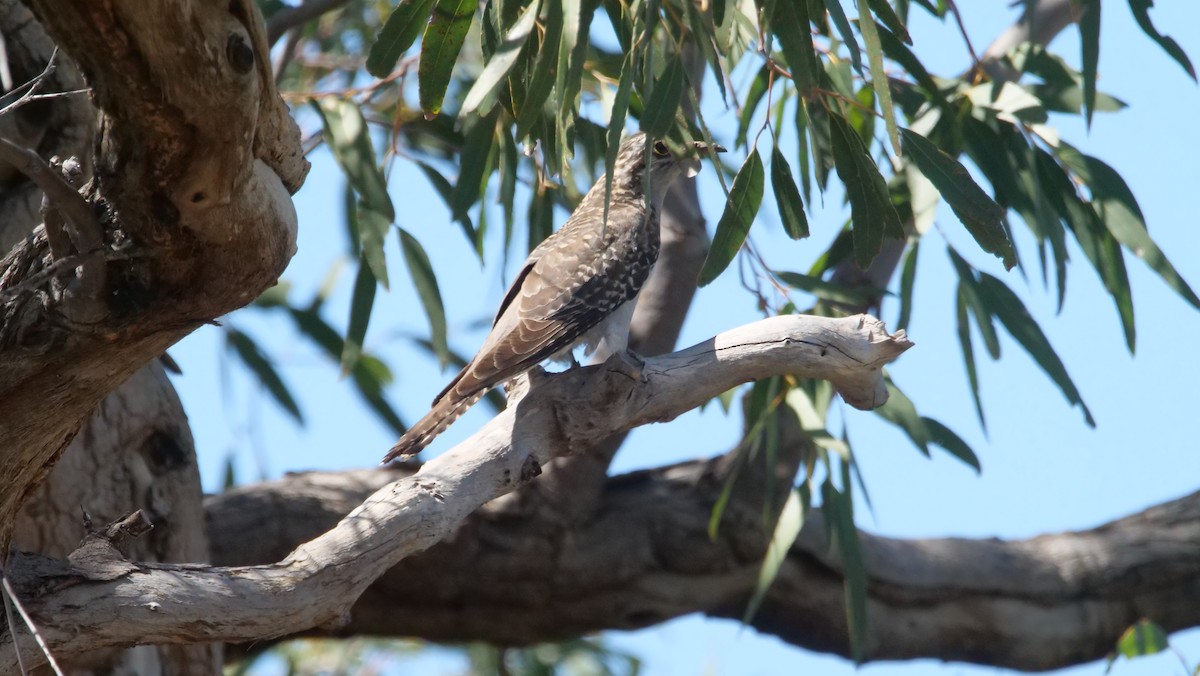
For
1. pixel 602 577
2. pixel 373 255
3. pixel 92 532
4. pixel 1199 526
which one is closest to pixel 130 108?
pixel 92 532

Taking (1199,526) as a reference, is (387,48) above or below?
above

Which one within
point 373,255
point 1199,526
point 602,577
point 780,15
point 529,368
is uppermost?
point 373,255

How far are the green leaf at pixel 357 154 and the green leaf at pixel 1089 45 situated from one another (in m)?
1.90

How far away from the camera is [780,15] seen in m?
2.50

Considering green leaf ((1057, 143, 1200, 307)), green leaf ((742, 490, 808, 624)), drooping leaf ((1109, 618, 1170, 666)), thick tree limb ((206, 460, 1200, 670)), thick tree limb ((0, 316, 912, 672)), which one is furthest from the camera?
thick tree limb ((206, 460, 1200, 670))

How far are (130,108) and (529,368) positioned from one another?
1518mm

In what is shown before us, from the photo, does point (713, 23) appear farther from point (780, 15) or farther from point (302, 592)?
point (302, 592)

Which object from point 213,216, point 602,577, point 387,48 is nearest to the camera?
point 213,216

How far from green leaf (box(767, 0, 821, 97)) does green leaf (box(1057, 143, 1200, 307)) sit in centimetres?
134

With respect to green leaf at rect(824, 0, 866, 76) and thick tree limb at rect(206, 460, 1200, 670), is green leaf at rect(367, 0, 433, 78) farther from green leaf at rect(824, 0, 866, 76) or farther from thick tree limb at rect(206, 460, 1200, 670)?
thick tree limb at rect(206, 460, 1200, 670)

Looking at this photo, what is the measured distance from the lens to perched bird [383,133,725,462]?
299 centimetres

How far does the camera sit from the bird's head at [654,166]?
12.4 feet

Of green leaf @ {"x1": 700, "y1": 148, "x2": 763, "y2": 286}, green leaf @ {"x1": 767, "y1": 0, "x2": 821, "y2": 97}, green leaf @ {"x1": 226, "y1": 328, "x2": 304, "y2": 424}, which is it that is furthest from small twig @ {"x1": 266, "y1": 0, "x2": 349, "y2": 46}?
green leaf @ {"x1": 767, "y1": 0, "x2": 821, "y2": 97}

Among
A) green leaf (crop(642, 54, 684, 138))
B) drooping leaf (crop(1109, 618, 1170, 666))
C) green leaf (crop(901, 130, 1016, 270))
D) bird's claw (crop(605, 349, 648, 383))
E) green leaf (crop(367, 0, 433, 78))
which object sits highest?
green leaf (crop(367, 0, 433, 78))
